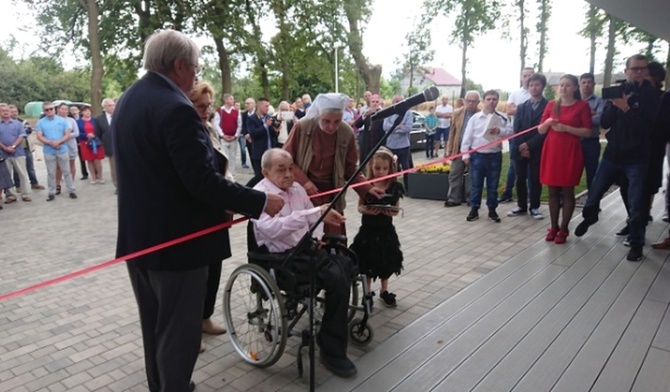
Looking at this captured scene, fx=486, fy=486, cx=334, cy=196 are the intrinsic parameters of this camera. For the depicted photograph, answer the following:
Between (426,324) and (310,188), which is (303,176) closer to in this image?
(310,188)

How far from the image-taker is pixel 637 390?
2.66 meters

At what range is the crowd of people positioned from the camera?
2135 mm

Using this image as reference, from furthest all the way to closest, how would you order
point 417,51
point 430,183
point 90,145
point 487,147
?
point 417,51, point 90,145, point 430,183, point 487,147

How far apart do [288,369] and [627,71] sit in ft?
14.1

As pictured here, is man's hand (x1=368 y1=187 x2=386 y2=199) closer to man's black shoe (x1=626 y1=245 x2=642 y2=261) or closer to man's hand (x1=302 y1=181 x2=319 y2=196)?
man's hand (x1=302 y1=181 x2=319 y2=196)

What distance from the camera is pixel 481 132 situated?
6.87 metres

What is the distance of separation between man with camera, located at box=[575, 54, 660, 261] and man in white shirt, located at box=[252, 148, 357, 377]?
3.39 metres

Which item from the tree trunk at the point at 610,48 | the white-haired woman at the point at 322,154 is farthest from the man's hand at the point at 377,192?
the tree trunk at the point at 610,48

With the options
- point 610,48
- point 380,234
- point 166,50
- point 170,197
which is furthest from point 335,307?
point 610,48

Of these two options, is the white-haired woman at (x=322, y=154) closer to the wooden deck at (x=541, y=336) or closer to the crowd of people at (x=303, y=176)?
the crowd of people at (x=303, y=176)

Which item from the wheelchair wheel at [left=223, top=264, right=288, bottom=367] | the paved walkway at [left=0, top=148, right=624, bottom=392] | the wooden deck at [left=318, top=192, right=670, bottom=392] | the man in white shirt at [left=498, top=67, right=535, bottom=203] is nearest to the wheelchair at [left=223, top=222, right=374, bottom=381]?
the wheelchair wheel at [left=223, top=264, right=288, bottom=367]

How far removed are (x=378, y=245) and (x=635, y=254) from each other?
2896 millimetres

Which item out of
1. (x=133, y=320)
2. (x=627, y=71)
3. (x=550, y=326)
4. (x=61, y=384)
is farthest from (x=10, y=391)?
(x=627, y=71)

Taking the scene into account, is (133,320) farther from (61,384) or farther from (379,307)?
(379,307)
